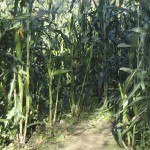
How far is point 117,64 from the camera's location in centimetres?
425

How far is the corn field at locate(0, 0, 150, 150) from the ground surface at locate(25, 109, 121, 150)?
0.11 metres

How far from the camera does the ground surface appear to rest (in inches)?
127

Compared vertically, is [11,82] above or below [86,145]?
above

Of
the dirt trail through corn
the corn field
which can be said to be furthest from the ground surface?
the corn field

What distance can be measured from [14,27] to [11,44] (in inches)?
8.6

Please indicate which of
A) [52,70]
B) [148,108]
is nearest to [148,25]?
[148,108]

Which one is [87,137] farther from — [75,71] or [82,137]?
[75,71]

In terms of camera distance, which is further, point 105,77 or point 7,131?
point 105,77

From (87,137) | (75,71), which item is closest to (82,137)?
(87,137)

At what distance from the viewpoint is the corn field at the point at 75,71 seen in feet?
9.62

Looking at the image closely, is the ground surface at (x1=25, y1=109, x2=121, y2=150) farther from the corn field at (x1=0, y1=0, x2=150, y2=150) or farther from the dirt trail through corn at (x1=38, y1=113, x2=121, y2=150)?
the corn field at (x1=0, y1=0, x2=150, y2=150)

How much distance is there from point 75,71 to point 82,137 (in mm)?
947

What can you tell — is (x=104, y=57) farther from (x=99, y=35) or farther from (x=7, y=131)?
(x=7, y=131)

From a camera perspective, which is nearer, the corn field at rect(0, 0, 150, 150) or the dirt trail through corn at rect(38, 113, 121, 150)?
the corn field at rect(0, 0, 150, 150)
